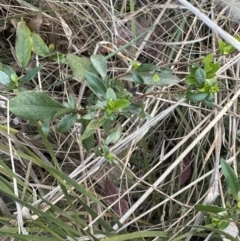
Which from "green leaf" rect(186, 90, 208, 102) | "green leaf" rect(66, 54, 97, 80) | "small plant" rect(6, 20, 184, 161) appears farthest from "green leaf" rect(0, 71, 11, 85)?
"green leaf" rect(186, 90, 208, 102)

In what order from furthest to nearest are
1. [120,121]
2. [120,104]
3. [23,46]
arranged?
[120,121] → [23,46] → [120,104]

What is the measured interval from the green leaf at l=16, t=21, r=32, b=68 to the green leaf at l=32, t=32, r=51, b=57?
0.07 m

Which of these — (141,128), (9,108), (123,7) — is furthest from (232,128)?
(9,108)

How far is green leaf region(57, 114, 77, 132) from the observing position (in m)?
0.77

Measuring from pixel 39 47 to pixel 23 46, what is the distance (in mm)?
86

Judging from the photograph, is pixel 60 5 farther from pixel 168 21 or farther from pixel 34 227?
pixel 34 227

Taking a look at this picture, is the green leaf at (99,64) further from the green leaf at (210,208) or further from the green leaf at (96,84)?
the green leaf at (210,208)

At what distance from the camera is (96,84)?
Result: 2.46 feet

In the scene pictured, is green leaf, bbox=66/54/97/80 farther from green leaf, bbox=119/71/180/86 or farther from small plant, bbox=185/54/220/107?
small plant, bbox=185/54/220/107

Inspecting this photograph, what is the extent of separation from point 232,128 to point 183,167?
137 mm

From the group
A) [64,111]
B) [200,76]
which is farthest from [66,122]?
[200,76]

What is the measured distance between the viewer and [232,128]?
0.96 meters

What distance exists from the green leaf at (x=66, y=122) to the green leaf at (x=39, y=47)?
21cm

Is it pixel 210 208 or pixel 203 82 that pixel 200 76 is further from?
Result: pixel 210 208
